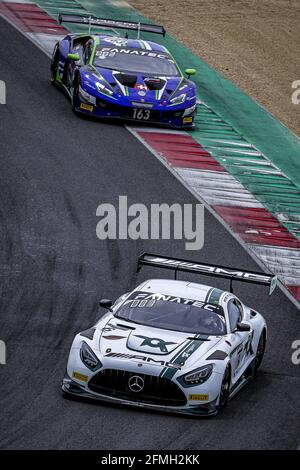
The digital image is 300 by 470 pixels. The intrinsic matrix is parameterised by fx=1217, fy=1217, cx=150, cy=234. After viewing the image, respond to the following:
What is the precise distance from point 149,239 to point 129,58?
6551mm

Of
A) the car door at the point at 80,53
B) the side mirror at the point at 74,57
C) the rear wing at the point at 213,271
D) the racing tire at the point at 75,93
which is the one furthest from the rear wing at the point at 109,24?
the rear wing at the point at 213,271

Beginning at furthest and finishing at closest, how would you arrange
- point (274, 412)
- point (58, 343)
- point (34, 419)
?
point (58, 343) → point (274, 412) → point (34, 419)

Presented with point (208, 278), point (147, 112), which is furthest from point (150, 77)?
point (208, 278)

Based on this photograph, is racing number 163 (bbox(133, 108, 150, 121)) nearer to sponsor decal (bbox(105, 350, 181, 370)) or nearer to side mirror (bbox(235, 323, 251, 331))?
side mirror (bbox(235, 323, 251, 331))

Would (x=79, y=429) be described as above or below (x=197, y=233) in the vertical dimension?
above

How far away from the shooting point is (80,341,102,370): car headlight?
1280 cm

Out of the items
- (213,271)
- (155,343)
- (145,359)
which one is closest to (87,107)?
(213,271)

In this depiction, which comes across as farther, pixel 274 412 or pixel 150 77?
pixel 150 77

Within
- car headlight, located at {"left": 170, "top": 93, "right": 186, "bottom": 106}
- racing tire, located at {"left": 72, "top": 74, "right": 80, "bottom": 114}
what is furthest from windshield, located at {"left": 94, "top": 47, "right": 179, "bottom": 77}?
car headlight, located at {"left": 170, "top": 93, "right": 186, "bottom": 106}

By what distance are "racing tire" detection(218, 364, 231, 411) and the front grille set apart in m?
0.48

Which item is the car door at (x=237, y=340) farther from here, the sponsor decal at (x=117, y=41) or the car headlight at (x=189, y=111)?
the sponsor decal at (x=117, y=41)

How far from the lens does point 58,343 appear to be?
14656 mm

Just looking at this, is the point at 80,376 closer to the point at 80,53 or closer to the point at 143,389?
the point at 143,389
